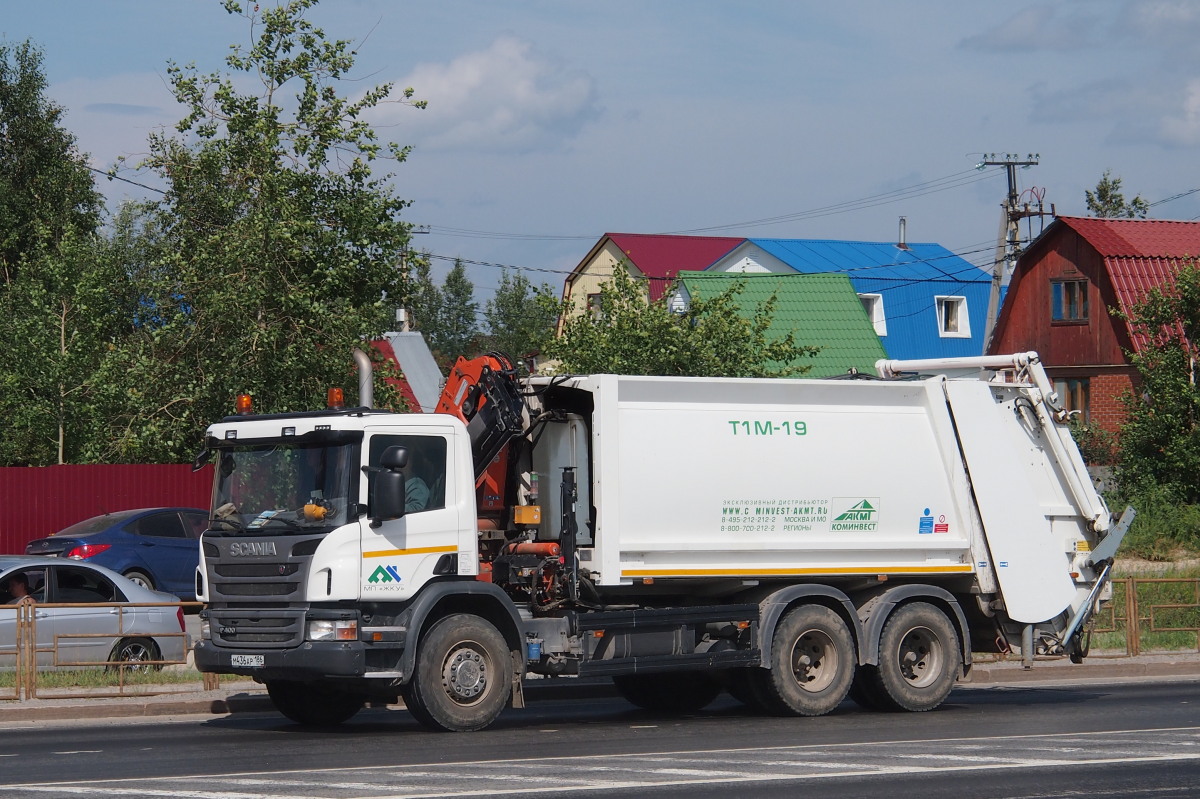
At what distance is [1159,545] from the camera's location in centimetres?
2969

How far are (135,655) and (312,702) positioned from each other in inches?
166

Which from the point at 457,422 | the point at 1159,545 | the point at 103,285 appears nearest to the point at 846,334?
the point at 1159,545

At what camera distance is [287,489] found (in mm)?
12750

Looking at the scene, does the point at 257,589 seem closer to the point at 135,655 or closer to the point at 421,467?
the point at 421,467

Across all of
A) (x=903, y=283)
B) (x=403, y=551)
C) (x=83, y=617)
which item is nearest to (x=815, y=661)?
(x=403, y=551)

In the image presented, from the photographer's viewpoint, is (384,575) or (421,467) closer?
(384,575)

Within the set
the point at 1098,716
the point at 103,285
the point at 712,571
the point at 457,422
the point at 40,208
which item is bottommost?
the point at 1098,716

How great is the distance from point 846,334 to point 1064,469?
34710 mm

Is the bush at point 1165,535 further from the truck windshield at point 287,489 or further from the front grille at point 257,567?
the front grille at point 257,567

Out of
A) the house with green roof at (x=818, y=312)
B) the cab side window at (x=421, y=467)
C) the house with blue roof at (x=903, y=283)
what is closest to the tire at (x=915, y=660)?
the cab side window at (x=421, y=467)

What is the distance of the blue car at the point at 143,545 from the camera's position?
23062 mm

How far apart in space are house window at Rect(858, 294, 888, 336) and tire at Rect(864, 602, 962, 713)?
42231mm

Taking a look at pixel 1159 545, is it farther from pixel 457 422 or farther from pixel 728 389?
pixel 457 422

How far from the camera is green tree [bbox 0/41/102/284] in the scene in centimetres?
4503
